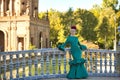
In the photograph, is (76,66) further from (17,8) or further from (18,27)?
(17,8)

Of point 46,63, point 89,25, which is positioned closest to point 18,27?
point 89,25

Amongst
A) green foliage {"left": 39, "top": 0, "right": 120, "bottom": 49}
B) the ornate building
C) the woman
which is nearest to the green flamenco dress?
the woman

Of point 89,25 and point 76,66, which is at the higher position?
point 89,25

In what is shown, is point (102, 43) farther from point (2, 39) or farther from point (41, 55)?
point (41, 55)

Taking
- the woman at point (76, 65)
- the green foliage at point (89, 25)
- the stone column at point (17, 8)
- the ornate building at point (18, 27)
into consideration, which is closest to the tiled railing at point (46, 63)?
the woman at point (76, 65)

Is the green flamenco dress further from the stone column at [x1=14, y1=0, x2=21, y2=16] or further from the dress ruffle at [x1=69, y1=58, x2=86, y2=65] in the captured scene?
the stone column at [x1=14, y1=0, x2=21, y2=16]

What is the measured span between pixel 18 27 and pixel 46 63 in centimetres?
3101

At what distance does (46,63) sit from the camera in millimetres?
9727

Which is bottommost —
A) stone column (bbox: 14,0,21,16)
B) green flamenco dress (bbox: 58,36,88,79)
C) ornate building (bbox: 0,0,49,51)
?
green flamenco dress (bbox: 58,36,88,79)

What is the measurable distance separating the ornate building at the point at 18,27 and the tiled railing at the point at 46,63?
28.3 meters

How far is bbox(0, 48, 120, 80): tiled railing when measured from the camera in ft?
29.2

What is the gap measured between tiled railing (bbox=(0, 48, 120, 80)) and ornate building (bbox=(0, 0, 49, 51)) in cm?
2830

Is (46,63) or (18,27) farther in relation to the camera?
(18,27)

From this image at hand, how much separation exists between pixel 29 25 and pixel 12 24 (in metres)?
2.61
